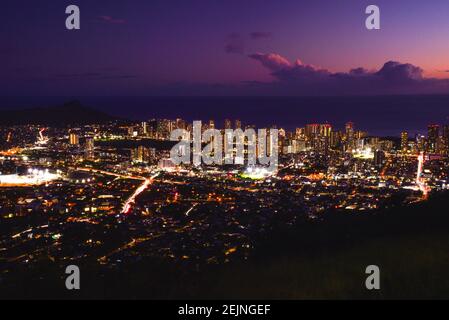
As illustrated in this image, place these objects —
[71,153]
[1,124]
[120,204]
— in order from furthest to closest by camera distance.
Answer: [1,124] < [71,153] < [120,204]

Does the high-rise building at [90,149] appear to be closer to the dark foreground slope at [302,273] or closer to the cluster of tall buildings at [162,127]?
the cluster of tall buildings at [162,127]

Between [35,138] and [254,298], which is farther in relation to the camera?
[35,138]

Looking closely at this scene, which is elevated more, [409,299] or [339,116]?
[339,116]

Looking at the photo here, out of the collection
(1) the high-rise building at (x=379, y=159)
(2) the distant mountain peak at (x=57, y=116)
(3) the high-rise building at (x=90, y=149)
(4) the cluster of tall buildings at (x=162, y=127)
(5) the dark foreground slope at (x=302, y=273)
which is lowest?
(5) the dark foreground slope at (x=302, y=273)

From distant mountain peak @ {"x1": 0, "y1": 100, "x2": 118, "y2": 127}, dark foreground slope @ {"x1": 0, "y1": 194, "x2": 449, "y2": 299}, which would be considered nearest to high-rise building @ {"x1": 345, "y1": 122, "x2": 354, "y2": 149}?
distant mountain peak @ {"x1": 0, "y1": 100, "x2": 118, "y2": 127}

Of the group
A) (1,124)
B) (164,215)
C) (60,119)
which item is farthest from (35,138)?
(164,215)

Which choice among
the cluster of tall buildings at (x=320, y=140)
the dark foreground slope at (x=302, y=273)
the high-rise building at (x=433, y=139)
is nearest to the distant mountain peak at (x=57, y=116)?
the cluster of tall buildings at (x=320, y=140)

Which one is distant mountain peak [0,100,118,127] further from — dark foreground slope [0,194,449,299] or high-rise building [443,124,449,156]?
dark foreground slope [0,194,449,299]

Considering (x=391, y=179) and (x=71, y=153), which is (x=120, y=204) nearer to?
(x=391, y=179)
